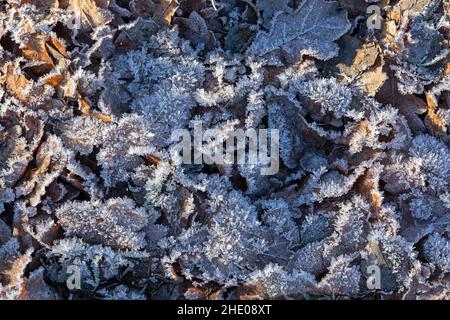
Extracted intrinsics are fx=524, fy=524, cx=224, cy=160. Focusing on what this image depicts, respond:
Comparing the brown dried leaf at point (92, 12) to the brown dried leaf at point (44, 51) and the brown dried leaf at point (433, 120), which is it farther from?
the brown dried leaf at point (433, 120)

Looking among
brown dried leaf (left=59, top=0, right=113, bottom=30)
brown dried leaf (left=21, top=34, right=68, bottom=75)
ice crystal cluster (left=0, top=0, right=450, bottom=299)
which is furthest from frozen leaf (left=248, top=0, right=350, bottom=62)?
brown dried leaf (left=21, top=34, right=68, bottom=75)

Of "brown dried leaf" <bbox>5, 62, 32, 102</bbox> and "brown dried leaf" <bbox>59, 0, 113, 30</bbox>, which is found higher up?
"brown dried leaf" <bbox>59, 0, 113, 30</bbox>

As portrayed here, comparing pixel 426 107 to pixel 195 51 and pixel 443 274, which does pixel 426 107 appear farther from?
pixel 195 51

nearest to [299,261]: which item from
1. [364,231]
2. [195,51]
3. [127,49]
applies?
[364,231]

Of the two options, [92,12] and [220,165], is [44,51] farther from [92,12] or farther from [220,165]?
[220,165]

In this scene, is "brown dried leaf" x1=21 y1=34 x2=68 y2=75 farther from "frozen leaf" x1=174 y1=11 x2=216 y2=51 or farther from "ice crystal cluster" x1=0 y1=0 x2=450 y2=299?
"frozen leaf" x1=174 y1=11 x2=216 y2=51

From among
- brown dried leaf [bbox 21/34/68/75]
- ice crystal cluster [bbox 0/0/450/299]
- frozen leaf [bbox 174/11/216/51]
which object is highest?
frozen leaf [bbox 174/11/216/51]

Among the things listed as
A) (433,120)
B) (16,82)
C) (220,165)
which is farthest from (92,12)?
(433,120)

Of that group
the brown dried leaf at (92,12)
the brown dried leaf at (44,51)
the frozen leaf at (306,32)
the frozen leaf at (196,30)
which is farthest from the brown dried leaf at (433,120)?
the brown dried leaf at (44,51)
